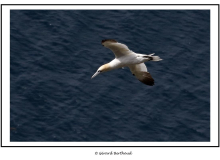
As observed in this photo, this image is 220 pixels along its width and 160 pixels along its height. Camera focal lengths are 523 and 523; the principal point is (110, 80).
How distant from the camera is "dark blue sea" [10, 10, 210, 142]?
45.4 m

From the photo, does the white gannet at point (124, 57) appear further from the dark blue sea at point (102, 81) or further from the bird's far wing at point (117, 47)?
the dark blue sea at point (102, 81)

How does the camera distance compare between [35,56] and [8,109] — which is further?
[35,56]

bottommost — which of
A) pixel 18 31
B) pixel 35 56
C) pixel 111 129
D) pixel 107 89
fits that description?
pixel 111 129

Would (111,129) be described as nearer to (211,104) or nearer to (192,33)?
(211,104)

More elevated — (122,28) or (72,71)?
(122,28)

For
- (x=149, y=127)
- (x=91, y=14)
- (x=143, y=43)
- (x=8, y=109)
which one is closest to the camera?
(x=8, y=109)

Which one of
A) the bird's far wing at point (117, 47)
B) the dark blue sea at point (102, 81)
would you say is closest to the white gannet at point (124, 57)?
the bird's far wing at point (117, 47)

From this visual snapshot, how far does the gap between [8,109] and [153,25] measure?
19855 mm

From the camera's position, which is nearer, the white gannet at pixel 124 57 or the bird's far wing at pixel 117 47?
the bird's far wing at pixel 117 47

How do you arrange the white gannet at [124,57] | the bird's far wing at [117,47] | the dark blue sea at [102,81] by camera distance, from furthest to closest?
1. the dark blue sea at [102,81]
2. the white gannet at [124,57]
3. the bird's far wing at [117,47]

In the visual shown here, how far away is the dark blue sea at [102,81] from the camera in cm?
4544

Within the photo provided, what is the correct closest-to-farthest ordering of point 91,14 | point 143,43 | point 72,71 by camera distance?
point 72,71 → point 143,43 → point 91,14

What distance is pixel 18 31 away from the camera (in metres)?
52.8

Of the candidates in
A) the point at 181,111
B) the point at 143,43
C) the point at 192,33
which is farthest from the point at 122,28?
the point at 181,111
